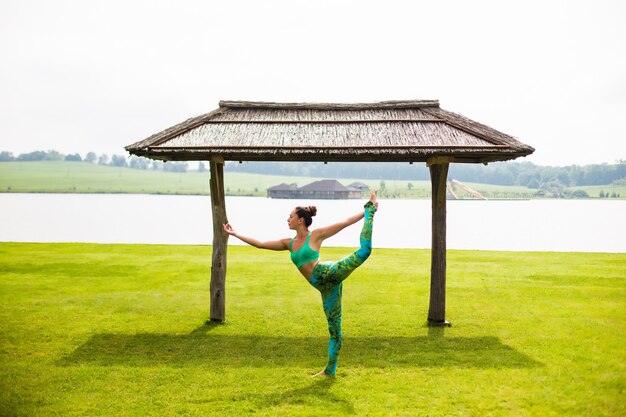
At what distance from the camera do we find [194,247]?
2673 centimetres

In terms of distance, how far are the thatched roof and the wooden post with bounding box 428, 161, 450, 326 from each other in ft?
1.43

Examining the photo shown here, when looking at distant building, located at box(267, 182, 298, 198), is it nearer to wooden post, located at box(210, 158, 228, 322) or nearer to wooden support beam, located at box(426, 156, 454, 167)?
wooden post, located at box(210, 158, 228, 322)

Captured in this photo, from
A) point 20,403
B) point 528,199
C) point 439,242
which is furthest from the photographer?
point 528,199

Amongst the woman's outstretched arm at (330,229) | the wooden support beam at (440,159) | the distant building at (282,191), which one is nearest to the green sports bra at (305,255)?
the woman's outstretched arm at (330,229)

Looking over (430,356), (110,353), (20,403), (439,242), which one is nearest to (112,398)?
(20,403)

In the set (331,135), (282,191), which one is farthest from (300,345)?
(282,191)

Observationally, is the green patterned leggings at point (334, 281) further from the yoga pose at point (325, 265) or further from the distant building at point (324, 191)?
the distant building at point (324, 191)

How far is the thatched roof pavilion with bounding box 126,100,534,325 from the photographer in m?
10.6

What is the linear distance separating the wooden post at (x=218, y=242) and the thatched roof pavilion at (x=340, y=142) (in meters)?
0.02

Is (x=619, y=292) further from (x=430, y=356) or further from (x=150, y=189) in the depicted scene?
(x=150, y=189)

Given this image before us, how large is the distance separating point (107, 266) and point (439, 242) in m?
12.8

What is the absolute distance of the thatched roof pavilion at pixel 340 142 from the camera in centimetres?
1062

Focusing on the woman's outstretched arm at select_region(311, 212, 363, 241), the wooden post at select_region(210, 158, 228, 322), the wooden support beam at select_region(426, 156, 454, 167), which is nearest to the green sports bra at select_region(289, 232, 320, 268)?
the woman's outstretched arm at select_region(311, 212, 363, 241)

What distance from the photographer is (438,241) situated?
448 inches
